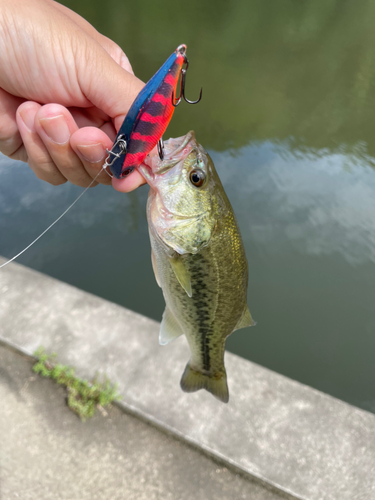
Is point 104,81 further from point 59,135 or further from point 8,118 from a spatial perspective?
point 8,118

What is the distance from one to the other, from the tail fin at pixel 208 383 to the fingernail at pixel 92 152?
1.38 meters

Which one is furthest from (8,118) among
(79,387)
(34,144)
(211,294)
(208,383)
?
(79,387)

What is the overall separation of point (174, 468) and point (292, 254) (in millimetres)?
A: 3299

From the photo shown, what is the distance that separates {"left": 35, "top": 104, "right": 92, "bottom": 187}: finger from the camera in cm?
143

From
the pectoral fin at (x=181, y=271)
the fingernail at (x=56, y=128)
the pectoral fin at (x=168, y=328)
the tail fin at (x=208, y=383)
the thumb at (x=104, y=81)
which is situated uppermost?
the thumb at (x=104, y=81)

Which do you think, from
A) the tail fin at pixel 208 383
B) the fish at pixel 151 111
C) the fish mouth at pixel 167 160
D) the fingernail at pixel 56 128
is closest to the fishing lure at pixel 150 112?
the fish at pixel 151 111

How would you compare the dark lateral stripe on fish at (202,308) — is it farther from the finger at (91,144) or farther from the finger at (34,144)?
the finger at (34,144)

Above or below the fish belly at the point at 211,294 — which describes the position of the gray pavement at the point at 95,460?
below

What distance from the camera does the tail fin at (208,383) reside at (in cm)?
196

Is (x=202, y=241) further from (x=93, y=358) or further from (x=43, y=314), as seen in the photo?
(x=43, y=314)

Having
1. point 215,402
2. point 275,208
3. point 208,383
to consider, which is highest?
point 208,383

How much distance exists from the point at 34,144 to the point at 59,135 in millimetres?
224

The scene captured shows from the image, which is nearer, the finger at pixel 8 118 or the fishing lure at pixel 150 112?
the fishing lure at pixel 150 112

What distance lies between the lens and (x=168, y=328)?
74.9 inches
